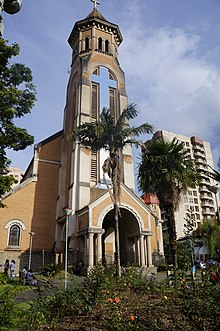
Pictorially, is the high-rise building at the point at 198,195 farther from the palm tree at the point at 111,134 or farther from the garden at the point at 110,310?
the garden at the point at 110,310

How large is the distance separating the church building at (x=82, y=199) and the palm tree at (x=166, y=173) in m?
6.58

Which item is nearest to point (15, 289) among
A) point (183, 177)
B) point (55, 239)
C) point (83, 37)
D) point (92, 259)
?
point (183, 177)

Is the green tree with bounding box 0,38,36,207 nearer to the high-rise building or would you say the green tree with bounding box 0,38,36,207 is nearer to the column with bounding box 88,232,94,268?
the column with bounding box 88,232,94,268

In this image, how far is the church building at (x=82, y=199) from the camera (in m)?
25.4

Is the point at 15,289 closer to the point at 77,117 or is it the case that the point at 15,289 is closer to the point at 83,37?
the point at 77,117

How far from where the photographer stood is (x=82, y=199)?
27.6 meters

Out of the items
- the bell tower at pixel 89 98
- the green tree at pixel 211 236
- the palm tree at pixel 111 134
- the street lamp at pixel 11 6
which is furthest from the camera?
the green tree at pixel 211 236

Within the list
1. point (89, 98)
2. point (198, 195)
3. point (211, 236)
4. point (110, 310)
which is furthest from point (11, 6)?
point (198, 195)

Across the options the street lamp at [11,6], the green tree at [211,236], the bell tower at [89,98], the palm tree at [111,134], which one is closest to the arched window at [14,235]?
the bell tower at [89,98]

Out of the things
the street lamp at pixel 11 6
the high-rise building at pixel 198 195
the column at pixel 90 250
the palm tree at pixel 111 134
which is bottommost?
the column at pixel 90 250

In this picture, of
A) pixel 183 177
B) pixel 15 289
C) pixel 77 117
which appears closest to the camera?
pixel 15 289

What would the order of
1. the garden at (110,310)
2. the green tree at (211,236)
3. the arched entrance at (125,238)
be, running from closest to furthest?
the garden at (110,310) → the arched entrance at (125,238) → the green tree at (211,236)

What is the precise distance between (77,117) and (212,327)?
28.9 metres

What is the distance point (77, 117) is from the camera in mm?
31953
